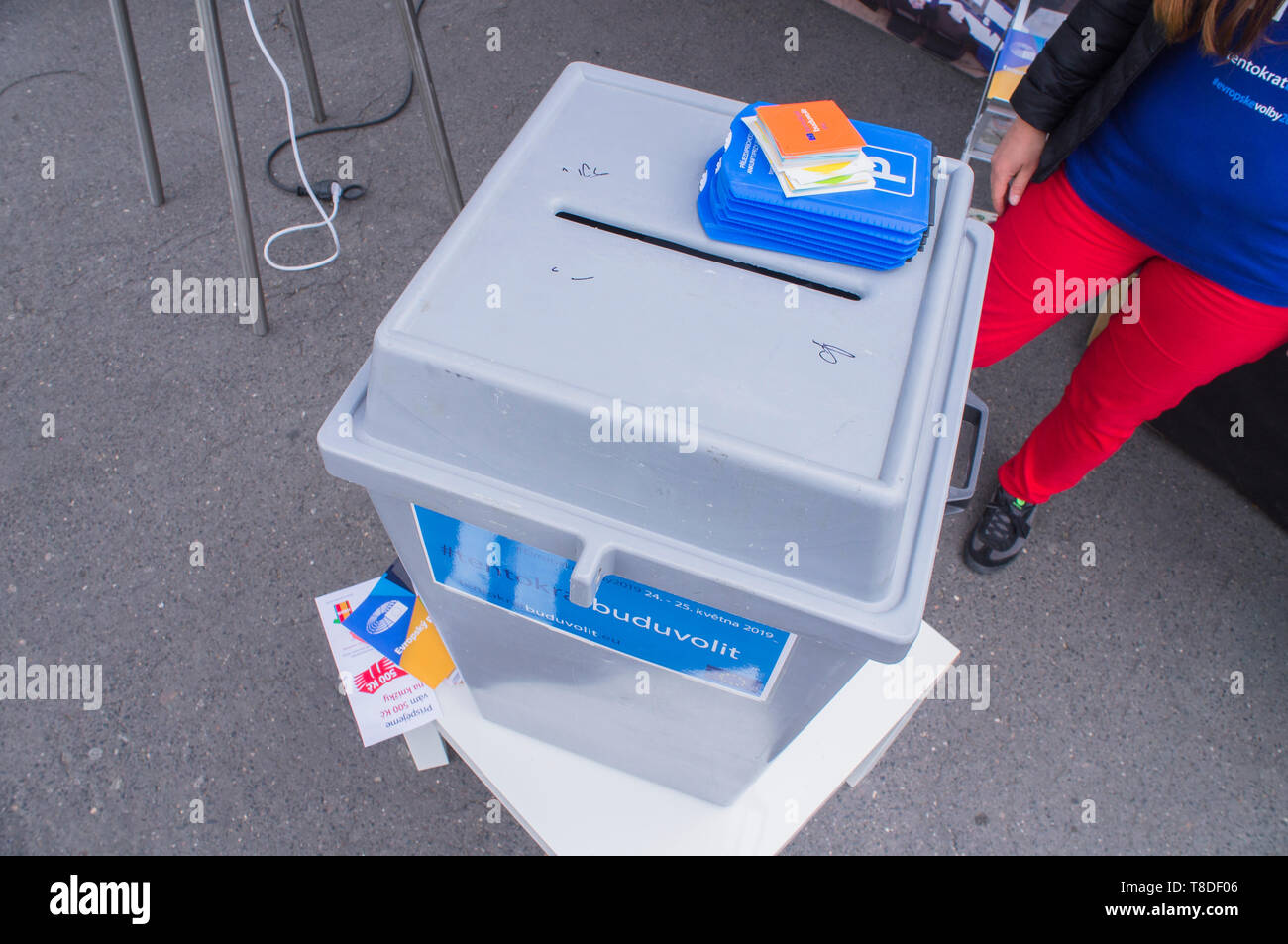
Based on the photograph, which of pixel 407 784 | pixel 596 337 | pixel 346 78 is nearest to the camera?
pixel 596 337

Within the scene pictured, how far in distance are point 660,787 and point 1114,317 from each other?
0.94 m

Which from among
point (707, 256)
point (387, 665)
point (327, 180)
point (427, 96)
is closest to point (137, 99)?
point (327, 180)

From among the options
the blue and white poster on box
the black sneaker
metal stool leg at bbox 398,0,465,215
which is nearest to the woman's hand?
the black sneaker

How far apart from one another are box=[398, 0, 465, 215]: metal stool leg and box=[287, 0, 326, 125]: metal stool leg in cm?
42

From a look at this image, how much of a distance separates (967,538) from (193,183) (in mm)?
2009

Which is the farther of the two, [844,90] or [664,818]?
[844,90]

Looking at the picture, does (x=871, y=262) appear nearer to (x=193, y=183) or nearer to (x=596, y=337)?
(x=596, y=337)

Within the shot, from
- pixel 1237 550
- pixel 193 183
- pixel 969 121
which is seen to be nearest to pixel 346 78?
pixel 193 183

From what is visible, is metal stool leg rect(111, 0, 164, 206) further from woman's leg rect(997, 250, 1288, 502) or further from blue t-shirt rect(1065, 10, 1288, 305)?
woman's leg rect(997, 250, 1288, 502)

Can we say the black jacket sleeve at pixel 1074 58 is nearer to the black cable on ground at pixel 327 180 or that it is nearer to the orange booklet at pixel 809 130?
the orange booklet at pixel 809 130

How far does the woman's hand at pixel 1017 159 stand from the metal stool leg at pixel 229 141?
4.17ft

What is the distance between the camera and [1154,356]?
1.08 metres

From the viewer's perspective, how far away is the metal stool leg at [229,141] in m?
1.34
